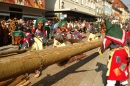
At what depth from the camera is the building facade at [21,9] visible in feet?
64.3

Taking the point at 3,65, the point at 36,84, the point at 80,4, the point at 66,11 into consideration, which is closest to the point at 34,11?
the point at 66,11

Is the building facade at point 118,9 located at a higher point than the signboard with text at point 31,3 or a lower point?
higher

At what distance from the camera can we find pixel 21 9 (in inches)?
886

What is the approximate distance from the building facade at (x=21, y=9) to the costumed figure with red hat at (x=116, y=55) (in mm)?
16124

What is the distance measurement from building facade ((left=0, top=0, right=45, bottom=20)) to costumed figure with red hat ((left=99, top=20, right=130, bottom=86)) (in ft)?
52.9

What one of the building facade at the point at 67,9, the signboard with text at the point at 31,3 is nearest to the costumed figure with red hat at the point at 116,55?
the signboard with text at the point at 31,3

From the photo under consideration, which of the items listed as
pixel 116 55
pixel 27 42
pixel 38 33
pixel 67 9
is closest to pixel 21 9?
pixel 67 9

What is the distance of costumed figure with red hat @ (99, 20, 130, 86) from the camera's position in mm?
4277

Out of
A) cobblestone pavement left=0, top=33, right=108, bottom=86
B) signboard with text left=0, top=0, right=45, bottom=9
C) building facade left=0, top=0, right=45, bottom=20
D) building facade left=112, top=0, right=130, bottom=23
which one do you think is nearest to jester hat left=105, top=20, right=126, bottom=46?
cobblestone pavement left=0, top=33, right=108, bottom=86

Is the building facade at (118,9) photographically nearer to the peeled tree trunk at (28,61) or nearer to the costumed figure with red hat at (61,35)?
the costumed figure with red hat at (61,35)

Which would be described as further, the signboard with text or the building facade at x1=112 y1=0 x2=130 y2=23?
the building facade at x1=112 y1=0 x2=130 y2=23

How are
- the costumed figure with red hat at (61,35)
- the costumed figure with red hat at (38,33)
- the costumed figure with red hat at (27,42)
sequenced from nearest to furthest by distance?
1. the costumed figure with red hat at (27,42)
2. the costumed figure with red hat at (38,33)
3. the costumed figure with red hat at (61,35)

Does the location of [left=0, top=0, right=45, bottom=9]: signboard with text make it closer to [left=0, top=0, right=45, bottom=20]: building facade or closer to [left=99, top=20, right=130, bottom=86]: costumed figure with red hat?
[left=0, top=0, right=45, bottom=20]: building facade

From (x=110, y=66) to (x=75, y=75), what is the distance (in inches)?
80.5
